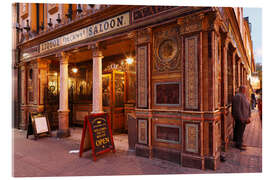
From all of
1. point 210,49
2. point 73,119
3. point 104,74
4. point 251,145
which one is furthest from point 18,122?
point 251,145

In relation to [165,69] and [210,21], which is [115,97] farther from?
[210,21]

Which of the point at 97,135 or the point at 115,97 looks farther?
the point at 115,97

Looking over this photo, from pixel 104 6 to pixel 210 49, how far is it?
3.68m

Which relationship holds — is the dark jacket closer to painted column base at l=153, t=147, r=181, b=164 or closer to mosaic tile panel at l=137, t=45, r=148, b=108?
painted column base at l=153, t=147, r=181, b=164

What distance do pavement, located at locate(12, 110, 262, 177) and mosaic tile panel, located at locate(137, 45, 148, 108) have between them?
156 cm

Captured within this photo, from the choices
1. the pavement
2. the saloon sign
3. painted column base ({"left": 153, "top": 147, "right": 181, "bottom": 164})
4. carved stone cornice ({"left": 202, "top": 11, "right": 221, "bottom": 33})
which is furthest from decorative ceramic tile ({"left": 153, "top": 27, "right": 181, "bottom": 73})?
the pavement

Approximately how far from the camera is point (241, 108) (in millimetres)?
5203

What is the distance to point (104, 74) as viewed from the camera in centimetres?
805

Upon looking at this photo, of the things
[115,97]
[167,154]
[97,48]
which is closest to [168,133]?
[167,154]

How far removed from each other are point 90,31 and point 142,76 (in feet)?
9.21

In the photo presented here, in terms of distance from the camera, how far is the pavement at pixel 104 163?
3.90 metres

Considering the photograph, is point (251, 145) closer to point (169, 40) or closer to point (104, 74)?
point (169, 40)

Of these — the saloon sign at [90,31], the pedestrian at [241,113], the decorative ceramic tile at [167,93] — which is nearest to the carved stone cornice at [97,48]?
the saloon sign at [90,31]

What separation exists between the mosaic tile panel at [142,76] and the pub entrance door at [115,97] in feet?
9.91
